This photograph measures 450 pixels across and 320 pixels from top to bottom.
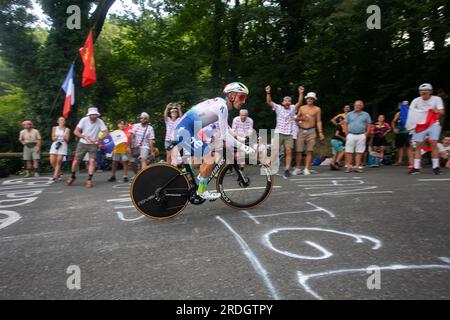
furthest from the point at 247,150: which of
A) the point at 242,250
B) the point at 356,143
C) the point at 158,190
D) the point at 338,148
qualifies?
the point at 338,148

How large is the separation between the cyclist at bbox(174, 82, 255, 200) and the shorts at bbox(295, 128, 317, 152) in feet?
15.2

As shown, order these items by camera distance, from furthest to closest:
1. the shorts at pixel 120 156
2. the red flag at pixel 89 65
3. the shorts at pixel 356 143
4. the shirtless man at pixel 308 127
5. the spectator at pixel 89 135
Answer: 1. the red flag at pixel 89 65
2. the shorts at pixel 120 156
3. the shorts at pixel 356 143
4. the shirtless man at pixel 308 127
5. the spectator at pixel 89 135

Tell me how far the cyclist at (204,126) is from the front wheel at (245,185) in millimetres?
226

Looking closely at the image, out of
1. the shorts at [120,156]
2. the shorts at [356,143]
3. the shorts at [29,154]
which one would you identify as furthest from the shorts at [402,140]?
the shorts at [29,154]

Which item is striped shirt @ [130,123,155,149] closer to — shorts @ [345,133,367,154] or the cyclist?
the cyclist

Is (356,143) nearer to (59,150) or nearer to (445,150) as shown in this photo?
(445,150)

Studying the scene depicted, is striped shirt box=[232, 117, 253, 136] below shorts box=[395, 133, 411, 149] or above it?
above

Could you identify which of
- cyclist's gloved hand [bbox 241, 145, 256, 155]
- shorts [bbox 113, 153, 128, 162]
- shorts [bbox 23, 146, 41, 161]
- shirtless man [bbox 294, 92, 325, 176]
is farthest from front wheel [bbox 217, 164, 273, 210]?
shorts [bbox 23, 146, 41, 161]

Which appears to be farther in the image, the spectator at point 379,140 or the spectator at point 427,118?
the spectator at point 379,140

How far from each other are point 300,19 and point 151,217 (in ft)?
46.7

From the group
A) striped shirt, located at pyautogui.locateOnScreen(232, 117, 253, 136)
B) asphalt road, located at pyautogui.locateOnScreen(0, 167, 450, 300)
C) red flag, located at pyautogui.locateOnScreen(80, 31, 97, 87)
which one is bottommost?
asphalt road, located at pyautogui.locateOnScreen(0, 167, 450, 300)

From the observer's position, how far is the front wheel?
5.51 m

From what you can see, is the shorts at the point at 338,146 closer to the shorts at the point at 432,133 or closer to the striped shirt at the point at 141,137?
the shorts at the point at 432,133

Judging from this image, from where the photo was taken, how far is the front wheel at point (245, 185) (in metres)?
5.51
